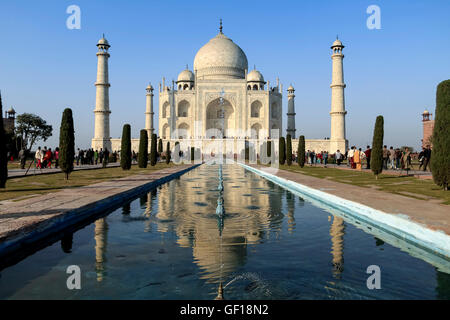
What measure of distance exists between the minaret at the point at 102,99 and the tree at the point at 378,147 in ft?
85.3

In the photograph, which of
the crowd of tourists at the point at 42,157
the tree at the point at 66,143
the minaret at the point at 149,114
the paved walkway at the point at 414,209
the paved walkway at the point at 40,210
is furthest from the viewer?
the minaret at the point at 149,114

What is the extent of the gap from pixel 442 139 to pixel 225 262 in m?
6.09

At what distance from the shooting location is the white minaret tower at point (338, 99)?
32.0 m

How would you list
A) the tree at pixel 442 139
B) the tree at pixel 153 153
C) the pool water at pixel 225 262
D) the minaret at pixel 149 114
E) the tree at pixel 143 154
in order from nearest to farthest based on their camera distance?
1. the pool water at pixel 225 262
2. the tree at pixel 442 139
3. the tree at pixel 143 154
4. the tree at pixel 153 153
5. the minaret at pixel 149 114

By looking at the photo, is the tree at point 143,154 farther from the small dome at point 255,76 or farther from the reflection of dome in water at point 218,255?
the small dome at point 255,76

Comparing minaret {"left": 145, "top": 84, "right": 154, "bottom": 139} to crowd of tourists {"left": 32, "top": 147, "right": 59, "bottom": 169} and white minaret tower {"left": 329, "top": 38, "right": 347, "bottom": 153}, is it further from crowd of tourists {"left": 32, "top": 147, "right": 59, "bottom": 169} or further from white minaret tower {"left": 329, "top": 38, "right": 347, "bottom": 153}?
crowd of tourists {"left": 32, "top": 147, "right": 59, "bottom": 169}

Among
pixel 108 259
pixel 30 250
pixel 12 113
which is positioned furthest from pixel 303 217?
pixel 12 113

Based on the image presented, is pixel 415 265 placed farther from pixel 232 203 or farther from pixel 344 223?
pixel 232 203

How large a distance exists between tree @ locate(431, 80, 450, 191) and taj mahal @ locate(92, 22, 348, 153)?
27.0 m

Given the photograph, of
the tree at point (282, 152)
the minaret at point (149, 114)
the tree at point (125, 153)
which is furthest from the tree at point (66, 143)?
the minaret at point (149, 114)

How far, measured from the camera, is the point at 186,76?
4247cm

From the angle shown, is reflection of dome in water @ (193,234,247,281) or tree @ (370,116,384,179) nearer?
reflection of dome in water @ (193,234,247,281)

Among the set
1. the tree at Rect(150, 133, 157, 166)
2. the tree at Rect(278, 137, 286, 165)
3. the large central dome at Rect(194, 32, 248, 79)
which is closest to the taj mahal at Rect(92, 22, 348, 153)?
the large central dome at Rect(194, 32, 248, 79)

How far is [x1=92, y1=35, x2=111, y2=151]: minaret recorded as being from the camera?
104ft
